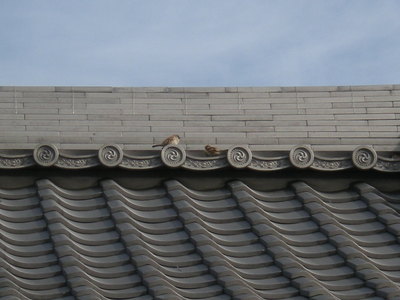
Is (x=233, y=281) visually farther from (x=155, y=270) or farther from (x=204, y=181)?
(x=204, y=181)

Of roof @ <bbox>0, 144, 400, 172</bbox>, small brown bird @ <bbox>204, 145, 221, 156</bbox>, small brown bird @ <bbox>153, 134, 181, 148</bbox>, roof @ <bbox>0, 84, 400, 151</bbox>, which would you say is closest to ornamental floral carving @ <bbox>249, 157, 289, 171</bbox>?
roof @ <bbox>0, 144, 400, 172</bbox>

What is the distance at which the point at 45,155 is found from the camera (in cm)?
1039

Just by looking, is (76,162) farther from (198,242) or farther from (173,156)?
(198,242)

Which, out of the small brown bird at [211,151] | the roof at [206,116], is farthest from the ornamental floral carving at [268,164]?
the roof at [206,116]

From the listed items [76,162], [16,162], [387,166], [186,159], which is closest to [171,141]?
[186,159]

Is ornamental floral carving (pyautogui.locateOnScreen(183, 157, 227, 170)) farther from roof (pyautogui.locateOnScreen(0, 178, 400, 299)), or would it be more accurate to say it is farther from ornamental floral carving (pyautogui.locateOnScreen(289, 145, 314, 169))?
ornamental floral carving (pyautogui.locateOnScreen(289, 145, 314, 169))

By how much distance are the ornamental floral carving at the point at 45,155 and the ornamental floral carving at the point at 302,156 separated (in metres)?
1.86

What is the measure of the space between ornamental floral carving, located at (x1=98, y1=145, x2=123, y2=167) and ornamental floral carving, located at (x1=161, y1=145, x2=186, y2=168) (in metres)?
0.35

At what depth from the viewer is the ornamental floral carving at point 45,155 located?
34.0 ft

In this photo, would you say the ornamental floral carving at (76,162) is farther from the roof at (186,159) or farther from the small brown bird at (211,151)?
the small brown bird at (211,151)

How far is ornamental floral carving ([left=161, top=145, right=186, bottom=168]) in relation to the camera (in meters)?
10.4

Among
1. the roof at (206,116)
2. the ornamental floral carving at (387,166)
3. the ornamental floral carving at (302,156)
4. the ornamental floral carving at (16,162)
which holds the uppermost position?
the roof at (206,116)

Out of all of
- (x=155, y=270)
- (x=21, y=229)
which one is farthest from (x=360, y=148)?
(x=21, y=229)

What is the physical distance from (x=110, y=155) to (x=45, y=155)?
1.67ft
